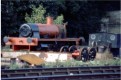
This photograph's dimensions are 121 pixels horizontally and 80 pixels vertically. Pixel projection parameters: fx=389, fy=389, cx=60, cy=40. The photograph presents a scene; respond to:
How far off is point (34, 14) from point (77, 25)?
8335mm

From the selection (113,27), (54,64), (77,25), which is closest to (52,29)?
(54,64)

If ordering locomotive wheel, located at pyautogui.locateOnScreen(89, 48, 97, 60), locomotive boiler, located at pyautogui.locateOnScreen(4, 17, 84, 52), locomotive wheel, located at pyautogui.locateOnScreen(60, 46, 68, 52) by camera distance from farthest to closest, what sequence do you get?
locomotive wheel, located at pyautogui.locateOnScreen(60, 46, 68, 52) → locomotive wheel, located at pyautogui.locateOnScreen(89, 48, 97, 60) → locomotive boiler, located at pyautogui.locateOnScreen(4, 17, 84, 52)

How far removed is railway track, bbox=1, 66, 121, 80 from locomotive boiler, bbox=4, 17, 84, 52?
207 inches

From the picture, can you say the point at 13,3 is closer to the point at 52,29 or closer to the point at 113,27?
the point at 52,29

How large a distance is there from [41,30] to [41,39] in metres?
1.05

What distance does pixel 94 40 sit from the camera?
2105 cm

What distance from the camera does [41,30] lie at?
1844 centimetres

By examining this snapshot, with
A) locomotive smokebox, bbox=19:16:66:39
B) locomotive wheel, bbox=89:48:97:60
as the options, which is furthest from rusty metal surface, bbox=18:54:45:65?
locomotive wheel, bbox=89:48:97:60

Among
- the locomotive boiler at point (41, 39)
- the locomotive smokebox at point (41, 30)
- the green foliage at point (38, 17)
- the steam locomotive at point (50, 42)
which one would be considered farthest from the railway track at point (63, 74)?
the green foliage at point (38, 17)

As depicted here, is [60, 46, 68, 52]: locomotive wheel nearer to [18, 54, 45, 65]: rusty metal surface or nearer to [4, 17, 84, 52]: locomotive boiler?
[4, 17, 84, 52]: locomotive boiler

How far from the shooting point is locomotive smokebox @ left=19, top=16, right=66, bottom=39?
1806cm

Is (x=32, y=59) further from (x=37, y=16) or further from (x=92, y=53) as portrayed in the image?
(x=37, y=16)

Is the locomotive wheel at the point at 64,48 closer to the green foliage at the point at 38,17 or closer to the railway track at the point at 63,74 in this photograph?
the railway track at the point at 63,74

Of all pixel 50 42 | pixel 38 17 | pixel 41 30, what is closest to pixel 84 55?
pixel 50 42
